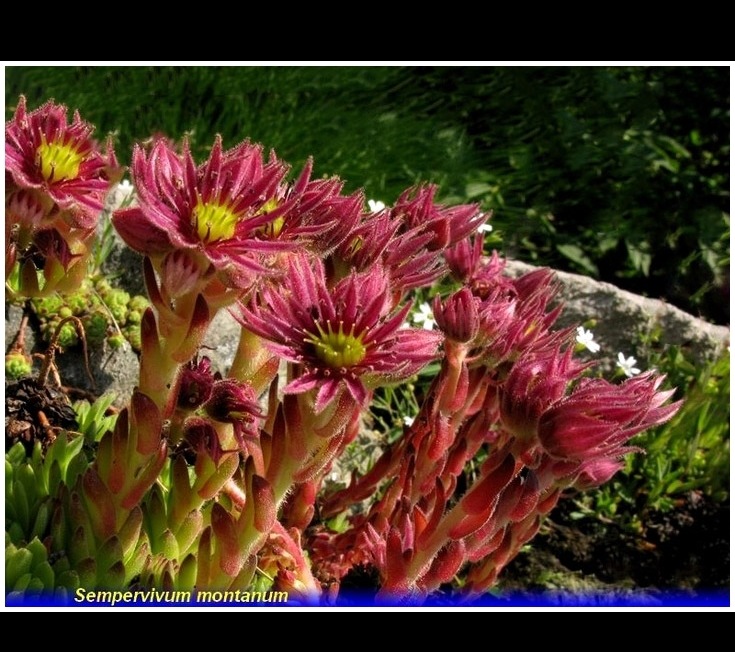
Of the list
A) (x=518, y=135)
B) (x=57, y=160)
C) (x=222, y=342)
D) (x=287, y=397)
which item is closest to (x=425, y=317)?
(x=222, y=342)

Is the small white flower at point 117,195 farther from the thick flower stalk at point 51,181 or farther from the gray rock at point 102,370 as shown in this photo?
the thick flower stalk at point 51,181

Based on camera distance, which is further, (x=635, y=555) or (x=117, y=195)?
(x=117, y=195)

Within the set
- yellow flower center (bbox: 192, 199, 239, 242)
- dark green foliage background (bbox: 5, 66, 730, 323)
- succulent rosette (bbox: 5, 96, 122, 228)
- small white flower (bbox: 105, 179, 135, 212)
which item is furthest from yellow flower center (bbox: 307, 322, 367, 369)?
dark green foliage background (bbox: 5, 66, 730, 323)

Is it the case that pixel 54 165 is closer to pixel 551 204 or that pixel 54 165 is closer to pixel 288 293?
pixel 288 293

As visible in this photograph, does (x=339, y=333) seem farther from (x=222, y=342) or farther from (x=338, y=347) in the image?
(x=222, y=342)

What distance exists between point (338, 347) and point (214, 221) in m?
0.26

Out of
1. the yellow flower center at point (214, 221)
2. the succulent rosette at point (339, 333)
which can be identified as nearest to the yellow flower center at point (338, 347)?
the succulent rosette at point (339, 333)

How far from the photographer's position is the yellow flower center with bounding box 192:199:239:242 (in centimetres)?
126

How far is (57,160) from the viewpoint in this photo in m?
1.45

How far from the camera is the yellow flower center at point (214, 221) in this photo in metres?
1.26

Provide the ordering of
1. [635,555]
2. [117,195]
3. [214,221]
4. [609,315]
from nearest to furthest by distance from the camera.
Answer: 1. [214,221]
2. [635,555]
3. [117,195]
4. [609,315]

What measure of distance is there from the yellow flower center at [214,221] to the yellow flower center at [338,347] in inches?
7.8

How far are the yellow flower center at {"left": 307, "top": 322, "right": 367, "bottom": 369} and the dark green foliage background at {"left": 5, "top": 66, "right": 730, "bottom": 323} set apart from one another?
231 centimetres

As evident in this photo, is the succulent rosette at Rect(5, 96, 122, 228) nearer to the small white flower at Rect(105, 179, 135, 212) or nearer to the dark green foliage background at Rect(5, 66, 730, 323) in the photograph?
the small white flower at Rect(105, 179, 135, 212)
